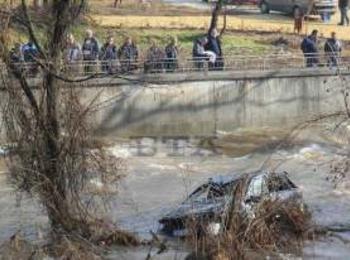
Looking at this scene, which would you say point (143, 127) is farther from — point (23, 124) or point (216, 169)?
point (23, 124)

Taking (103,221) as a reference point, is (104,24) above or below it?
above

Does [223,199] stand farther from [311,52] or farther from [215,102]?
[311,52]

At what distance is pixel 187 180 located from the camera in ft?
86.5

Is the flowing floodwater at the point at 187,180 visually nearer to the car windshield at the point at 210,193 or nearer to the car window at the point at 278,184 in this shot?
the car windshield at the point at 210,193

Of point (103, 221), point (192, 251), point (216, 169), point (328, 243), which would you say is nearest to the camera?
point (192, 251)

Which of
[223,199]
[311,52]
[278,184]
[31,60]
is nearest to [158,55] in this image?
[311,52]

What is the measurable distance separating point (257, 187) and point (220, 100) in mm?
14996

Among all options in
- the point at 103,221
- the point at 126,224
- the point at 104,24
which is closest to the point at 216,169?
the point at 126,224

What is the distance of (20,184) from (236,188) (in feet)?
12.2

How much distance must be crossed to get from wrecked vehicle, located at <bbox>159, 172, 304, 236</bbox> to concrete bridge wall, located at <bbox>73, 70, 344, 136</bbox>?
11633mm

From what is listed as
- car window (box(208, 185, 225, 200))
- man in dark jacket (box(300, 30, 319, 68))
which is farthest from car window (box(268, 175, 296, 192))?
man in dark jacket (box(300, 30, 319, 68))

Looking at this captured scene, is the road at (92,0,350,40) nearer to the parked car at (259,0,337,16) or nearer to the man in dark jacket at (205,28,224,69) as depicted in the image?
the parked car at (259,0,337,16)

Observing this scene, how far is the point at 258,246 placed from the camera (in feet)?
56.4

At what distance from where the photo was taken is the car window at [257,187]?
17539 mm
